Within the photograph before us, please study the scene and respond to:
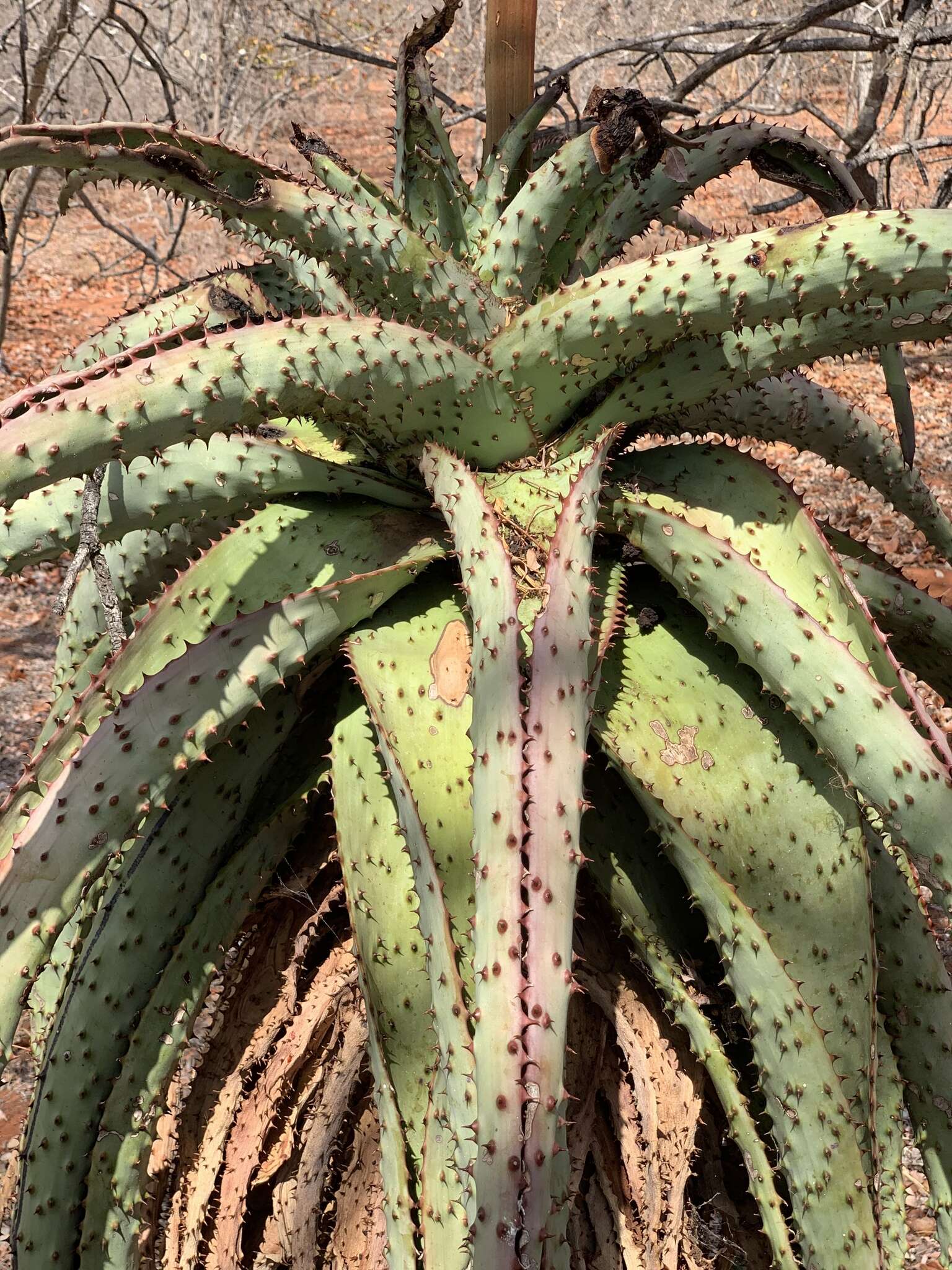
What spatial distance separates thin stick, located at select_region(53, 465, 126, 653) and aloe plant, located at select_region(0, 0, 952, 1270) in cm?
1

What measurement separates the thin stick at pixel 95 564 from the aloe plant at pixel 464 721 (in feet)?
0.04

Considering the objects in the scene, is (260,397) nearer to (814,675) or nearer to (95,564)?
(95,564)

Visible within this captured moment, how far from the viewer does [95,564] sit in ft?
4.94

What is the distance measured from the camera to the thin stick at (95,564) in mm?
1356

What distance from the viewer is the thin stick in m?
1.36

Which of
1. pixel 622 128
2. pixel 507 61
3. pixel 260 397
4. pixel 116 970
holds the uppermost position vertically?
pixel 507 61

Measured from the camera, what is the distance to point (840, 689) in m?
1.19

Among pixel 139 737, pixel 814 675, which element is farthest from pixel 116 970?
pixel 814 675

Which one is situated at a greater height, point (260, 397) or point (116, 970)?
point (260, 397)

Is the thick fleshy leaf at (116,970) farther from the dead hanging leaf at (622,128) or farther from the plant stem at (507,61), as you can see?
the plant stem at (507,61)

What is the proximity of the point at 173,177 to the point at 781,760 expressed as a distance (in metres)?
0.88

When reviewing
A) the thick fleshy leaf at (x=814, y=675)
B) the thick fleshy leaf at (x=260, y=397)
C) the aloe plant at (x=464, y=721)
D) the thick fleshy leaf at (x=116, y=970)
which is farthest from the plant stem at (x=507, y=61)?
the thick fleshy leaf at (x=116, y=970)

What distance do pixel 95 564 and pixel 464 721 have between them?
551 millimetres

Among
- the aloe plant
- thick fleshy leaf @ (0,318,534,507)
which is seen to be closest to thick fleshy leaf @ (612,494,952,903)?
the aloe plant
